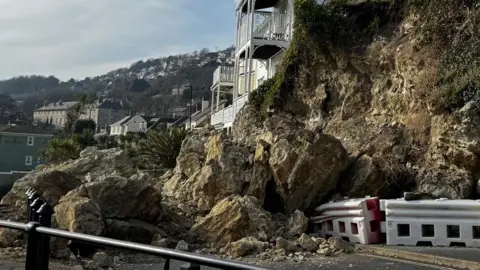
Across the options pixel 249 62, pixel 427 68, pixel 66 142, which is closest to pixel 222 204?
Answer: pixel 427 68

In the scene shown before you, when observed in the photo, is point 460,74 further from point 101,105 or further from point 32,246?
point 101,105

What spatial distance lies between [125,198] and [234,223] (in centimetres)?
276

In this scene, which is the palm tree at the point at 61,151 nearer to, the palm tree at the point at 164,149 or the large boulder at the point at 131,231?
the palm tree at the point at 164,149

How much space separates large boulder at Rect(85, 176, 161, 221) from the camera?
1148cm

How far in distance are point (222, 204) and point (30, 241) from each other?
843 cm

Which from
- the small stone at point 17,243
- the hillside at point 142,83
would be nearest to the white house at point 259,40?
the small stone at point 17,243

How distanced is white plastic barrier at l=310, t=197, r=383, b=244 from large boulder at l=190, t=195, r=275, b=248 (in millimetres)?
1493

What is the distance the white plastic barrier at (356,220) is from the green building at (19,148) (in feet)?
176

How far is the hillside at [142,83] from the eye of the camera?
11519 cm

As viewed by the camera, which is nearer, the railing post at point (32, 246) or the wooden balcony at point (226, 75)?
the railing post at point (32, 246)

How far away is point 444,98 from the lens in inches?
482

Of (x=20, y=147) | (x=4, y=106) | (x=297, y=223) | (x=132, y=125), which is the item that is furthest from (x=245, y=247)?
(x=4, y=106)

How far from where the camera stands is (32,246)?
327 cm

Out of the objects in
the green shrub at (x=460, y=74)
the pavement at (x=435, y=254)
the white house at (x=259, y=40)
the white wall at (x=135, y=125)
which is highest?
the white wall at (x=135, y=125)
